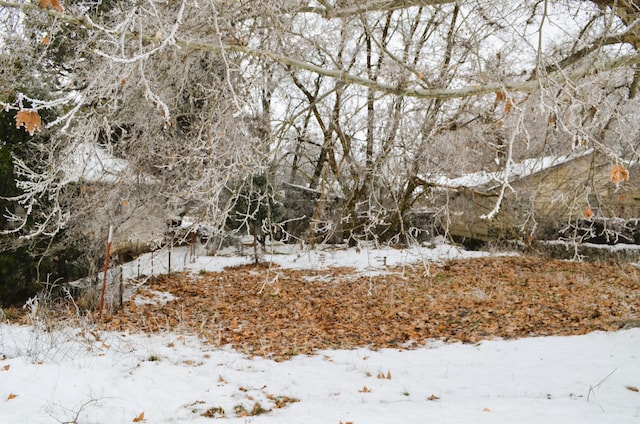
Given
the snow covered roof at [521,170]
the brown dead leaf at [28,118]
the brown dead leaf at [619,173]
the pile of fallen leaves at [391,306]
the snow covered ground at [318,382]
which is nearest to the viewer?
the brown dead leaf at [28,118]

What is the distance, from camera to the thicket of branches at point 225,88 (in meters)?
4.39

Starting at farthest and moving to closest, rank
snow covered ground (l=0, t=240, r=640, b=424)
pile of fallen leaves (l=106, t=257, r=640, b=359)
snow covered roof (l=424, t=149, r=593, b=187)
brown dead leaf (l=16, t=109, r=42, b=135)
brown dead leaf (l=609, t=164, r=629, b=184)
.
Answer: pile of fallen leaves (l=106, t=257, r=640, b=359) < snow covered roof (l=424, t=149, r=593, b=187) < snow covered ground (l=0, t=240, r=640, b=424) < brown dead leaf (l=609, t=164, r=629, b=184) < brown dead leaf (l=16, t=109, r=42, b=135)

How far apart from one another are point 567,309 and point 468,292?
2.08m

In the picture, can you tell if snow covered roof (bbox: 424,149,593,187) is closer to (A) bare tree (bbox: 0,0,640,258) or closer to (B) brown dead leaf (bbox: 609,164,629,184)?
(A) bare tree (bbox: 0,0,640,258)

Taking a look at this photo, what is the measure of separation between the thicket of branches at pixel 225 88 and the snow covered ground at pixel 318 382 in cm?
165

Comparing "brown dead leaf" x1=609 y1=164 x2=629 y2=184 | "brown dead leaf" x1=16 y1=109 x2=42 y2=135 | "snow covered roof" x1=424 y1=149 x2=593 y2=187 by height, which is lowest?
"brown dead leaf" x1=609 y1=164 x2=629 y2=184

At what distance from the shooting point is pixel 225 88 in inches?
204

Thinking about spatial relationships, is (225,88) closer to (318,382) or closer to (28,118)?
(28,118)

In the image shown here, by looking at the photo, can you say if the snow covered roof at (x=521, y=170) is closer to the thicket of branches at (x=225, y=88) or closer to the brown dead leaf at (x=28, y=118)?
the thicket of branches at (x=225, y=88)

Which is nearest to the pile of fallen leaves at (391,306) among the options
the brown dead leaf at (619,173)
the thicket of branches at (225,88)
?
the thicket of branches at (225,88)

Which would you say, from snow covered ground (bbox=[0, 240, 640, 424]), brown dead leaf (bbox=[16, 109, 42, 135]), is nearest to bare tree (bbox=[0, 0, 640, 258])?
brown dead leaf (bbox=[16, 109, 42, 135])

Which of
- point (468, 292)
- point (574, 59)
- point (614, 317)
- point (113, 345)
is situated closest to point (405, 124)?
point (468, 292)

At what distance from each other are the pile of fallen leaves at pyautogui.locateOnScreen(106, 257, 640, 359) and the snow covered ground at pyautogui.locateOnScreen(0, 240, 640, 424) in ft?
2.43

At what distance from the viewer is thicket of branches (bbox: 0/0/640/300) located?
4.39 meters
